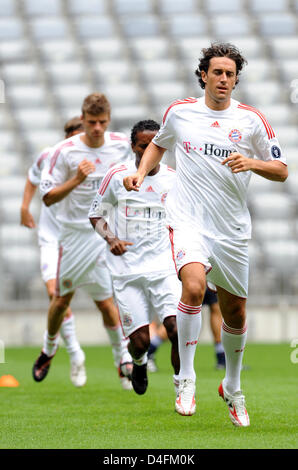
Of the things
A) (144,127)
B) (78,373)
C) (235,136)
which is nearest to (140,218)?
(144,127)

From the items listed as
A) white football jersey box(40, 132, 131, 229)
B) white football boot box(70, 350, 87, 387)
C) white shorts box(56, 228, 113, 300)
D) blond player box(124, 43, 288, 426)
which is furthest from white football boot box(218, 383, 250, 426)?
white football boot box(70, 350, 87, 387)

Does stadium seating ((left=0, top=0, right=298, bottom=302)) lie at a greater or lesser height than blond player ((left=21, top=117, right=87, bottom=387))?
lesser

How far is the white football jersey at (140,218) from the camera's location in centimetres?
721

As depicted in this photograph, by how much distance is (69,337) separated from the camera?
9.21 metres

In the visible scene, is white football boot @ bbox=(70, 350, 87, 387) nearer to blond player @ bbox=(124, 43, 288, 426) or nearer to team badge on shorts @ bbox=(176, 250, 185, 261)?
blond player @ bbox=(124, 43, 288, 426)

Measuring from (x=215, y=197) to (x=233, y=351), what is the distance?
1016 millimetres

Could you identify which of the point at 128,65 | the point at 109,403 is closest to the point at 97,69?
the point at 128,65

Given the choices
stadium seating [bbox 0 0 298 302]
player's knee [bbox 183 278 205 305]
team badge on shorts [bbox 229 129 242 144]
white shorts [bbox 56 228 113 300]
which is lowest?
stadium seating [bbox 0 0 298 302]

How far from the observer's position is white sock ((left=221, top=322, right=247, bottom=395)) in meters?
5.98

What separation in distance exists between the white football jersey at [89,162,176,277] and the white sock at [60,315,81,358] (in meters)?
2.03

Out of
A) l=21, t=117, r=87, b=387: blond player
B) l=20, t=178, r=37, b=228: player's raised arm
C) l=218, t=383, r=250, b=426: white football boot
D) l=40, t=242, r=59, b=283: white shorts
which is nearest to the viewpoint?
l=218, t=383, r=250, b=426: white football boot

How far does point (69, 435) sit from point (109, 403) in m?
1.95

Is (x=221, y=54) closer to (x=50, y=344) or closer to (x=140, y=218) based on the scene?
(x=140, y=218)

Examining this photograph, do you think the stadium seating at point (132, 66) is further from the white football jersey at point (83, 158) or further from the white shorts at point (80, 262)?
the white football jersey at point (83, 158)
